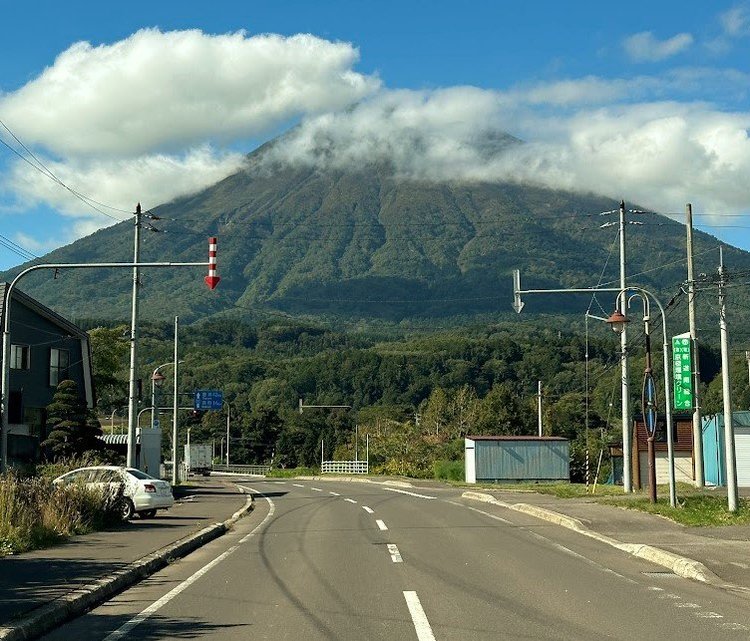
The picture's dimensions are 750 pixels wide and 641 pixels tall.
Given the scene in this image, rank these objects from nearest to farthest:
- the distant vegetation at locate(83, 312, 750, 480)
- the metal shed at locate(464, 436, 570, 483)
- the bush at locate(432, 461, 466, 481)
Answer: the metal shed at locate(464, 436, 570, 483), the bush at locate(432, 461, 466, 481), the distant vegetation at locate(83, 312, 750, 480)

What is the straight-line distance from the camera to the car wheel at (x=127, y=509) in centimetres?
2164

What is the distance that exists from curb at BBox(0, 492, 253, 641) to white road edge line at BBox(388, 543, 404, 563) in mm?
3386

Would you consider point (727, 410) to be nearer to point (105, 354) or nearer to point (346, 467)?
point (105, 354)

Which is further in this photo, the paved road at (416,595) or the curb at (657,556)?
the curb at (657,556)

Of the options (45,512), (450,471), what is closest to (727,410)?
(45,512)

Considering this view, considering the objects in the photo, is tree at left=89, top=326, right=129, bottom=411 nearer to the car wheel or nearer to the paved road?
the car wheel

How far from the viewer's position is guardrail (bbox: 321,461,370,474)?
72.4m

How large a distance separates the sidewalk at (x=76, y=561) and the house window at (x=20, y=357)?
18.6 m

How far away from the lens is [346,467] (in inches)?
2928

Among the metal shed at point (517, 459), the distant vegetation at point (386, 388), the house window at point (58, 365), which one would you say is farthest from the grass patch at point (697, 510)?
the distant vegetation at point (386, 388)

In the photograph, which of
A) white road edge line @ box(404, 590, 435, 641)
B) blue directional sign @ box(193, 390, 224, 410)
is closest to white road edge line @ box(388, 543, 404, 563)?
white road edge line @ box(404, 590, 435, 641)

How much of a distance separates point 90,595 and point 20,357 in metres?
31.3

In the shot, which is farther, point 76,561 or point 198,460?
point 198,460

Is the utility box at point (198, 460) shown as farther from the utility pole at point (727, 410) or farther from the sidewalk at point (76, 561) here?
the utility pole at point (727, 410)
